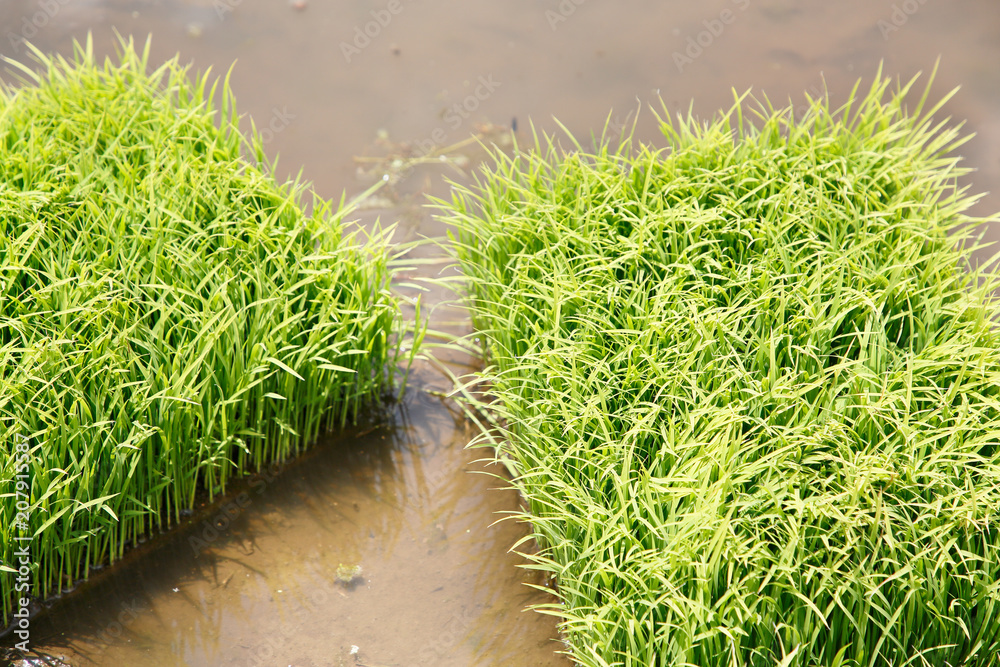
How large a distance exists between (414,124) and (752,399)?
8.82 ft

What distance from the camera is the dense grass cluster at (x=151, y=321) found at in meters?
2.45

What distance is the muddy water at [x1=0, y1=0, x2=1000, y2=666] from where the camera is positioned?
255 cm

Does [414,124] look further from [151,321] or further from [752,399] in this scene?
[752,399]

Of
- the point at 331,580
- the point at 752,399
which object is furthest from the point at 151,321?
the point at 752,399

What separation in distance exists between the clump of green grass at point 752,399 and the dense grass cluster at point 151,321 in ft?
2.15

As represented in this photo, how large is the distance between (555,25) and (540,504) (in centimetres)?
330

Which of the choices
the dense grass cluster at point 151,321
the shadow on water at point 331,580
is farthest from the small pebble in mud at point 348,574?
the dense grass cluster at point 151,321

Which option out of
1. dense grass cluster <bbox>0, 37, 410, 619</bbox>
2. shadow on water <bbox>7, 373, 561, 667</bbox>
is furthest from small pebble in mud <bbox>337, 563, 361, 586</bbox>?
dense grass cluster <bbox>0, 37, 410, 619</bbox>

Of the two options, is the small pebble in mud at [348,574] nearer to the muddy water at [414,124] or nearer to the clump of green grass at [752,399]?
the muddy water at [414,124]

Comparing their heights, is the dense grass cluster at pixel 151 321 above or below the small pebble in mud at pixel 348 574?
above

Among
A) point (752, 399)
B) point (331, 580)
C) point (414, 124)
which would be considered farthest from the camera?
point (414, 124)

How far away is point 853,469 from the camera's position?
7.18 ft

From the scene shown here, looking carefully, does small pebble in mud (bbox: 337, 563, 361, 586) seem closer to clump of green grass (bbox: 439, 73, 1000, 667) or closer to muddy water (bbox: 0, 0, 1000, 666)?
muddy water (bbox: 0, 0, 1000, 666)

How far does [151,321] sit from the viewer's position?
2766 mm
